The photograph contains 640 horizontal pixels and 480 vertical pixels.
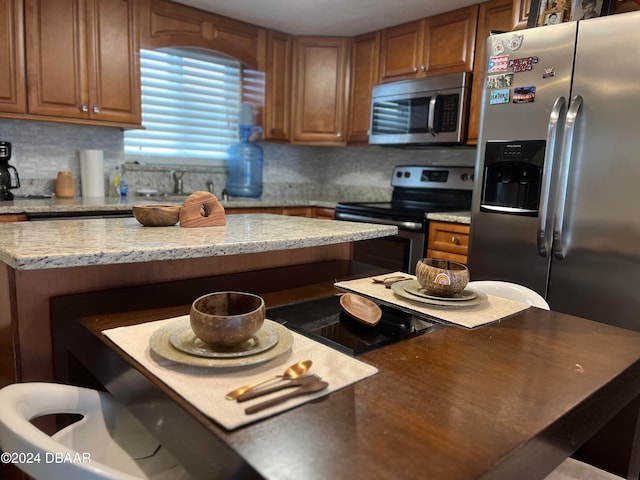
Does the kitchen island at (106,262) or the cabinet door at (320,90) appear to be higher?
the cabinet door at (320,90)

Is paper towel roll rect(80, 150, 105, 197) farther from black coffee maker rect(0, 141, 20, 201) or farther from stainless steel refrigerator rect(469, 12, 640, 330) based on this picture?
stainless steel refrigerator rect(469, 12, 640, 330)

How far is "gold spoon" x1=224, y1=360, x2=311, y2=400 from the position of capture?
2.08ft

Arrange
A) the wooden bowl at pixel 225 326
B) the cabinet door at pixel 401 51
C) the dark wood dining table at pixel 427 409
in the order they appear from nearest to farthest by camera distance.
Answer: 1. the dark wood dining table at pixel 427 409
2. the wooden bowl at pixel 225 326
3. the cabinet door at pixel 401 51

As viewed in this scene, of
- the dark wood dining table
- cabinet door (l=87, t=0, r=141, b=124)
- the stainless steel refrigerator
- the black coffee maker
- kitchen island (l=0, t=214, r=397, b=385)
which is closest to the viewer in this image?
the dark wood dining table

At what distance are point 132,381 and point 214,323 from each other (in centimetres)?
16

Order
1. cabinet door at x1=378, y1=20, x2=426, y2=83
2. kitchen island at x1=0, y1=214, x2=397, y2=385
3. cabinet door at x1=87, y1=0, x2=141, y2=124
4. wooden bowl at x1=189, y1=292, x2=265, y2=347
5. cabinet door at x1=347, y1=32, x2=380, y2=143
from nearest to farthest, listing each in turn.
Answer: wooden bowl at x1=189, y1=292, x2=265, y2=347, kitchen island at x1=0, y1=214, x2=397, y2=385, cabinet door at x1=87, y1=0, x2=141, y2=124, cabinet door at x1=378, y1=20, x2=426, y2=83, cabinet door at x1=347, y1=32, x2=380, y2=143

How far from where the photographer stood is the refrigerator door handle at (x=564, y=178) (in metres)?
2.05

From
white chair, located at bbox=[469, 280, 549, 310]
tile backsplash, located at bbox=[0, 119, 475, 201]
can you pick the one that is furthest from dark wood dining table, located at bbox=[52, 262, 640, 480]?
tile backsplash, located at bbox=[0, 119, 475, 201]

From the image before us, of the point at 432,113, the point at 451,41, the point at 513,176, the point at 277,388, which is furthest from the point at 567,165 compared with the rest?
the point at 277,388

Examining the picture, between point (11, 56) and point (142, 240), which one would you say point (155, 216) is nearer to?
point (142, 240)

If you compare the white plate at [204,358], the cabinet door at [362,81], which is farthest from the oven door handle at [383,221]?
the white plate at [204,358]

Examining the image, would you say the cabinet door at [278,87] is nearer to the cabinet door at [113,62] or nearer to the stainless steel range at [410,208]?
the stainless steel range at [410,208]

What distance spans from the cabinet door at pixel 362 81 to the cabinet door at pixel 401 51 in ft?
0.25

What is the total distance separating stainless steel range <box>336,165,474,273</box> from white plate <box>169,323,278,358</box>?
219cm
